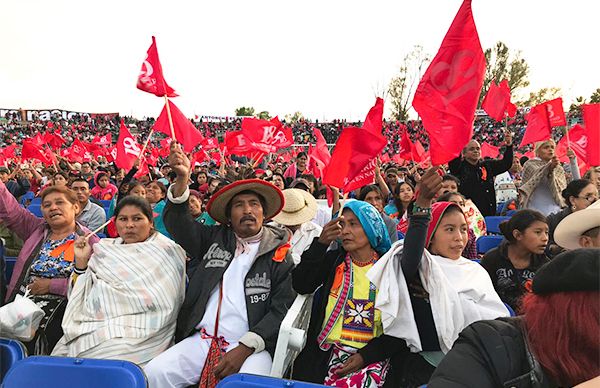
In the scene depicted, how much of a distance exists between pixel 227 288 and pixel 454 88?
1754 mm

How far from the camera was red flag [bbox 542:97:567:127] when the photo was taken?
253 inches

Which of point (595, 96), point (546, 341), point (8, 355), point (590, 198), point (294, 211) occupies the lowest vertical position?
point (8, 355)

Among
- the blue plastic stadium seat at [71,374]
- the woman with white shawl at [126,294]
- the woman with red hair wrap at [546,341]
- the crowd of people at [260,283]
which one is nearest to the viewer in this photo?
the woman with red hair wrap at [546,341]

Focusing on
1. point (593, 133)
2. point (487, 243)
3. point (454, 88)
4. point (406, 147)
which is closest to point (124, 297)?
point (454, 88)

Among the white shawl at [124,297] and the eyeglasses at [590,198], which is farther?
the eyeglasses at [590,198]

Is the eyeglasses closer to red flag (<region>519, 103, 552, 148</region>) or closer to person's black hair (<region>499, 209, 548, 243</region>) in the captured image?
person's black hair (<region>499, 209, 548, 243</region>)

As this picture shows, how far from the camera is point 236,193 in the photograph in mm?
3076

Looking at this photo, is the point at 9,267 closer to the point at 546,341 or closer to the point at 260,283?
Result: the point at 260,283

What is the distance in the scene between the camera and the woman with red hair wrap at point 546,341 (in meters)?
1.14

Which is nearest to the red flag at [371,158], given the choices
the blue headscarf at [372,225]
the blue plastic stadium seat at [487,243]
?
the blue headscarf at [372,225]

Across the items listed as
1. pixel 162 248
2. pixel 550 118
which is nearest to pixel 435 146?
pixel 162 248

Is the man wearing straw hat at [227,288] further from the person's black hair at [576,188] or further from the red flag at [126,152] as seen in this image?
the red flag at [126,152]

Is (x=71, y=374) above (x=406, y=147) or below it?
below

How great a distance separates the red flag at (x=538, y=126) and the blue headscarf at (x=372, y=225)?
4.61 m
